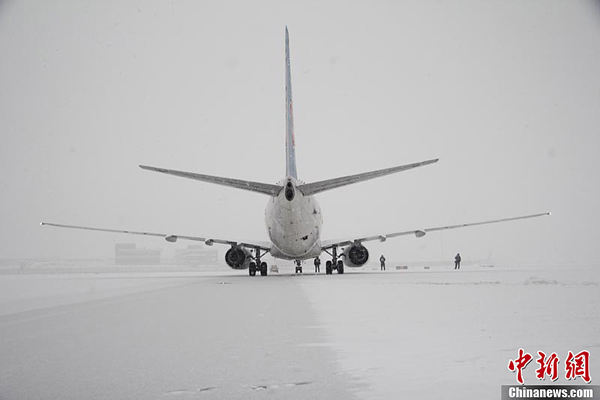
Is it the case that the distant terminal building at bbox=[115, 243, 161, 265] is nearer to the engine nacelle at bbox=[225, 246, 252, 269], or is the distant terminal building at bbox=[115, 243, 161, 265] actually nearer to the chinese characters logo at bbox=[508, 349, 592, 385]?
the engine nacelle at bbox=[225, 246, 252, 269]

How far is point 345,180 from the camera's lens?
21.5 metres

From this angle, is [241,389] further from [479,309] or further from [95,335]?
[479,309]

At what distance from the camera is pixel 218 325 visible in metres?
8.51

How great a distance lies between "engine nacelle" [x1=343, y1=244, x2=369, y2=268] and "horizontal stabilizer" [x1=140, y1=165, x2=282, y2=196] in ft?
25.7

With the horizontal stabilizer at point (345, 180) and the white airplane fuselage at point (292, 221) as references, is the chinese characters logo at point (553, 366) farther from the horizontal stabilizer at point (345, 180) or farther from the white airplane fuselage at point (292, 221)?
the white airplane fuselage at point (292, 221)

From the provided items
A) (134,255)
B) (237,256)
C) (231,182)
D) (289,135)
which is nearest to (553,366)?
(231,182)

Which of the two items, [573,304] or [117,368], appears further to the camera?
[573,304]

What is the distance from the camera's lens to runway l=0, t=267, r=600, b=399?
4.55m

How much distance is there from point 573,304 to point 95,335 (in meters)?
8.25

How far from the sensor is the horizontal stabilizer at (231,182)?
19.2 meters

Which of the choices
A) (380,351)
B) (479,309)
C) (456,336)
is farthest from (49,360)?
(479,309)

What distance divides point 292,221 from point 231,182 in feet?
13.1

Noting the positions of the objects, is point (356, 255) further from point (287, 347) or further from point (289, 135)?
point (287, 347)

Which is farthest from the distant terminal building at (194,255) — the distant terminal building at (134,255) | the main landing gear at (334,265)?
the main landing gear at (334,265)
